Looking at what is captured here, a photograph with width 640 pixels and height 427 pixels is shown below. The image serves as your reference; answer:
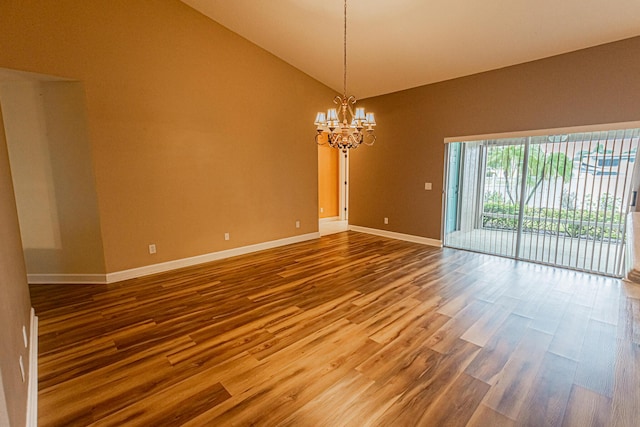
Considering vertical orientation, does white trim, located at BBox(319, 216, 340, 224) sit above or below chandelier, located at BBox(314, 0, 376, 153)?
below

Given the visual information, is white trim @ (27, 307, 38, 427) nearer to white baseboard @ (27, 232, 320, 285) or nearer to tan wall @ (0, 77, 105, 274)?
white baseboard @ (27, 232, 320, 285)

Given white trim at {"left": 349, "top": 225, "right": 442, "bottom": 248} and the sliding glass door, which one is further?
white trim at {"left": 349, "top": 225, "right": 442, "bottom": 248}

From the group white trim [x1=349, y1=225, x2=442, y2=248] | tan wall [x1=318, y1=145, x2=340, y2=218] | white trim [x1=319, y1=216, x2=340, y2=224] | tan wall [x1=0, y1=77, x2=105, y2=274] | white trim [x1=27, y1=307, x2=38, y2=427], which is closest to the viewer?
white trim [x1=27, y1=307, x2=38, y2=427]

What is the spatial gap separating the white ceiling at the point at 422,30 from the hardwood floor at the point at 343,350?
2.96 meters

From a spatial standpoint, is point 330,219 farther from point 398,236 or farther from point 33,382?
point 33,382

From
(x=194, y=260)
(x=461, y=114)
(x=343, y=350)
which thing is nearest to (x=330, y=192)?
(x=461, y=114)

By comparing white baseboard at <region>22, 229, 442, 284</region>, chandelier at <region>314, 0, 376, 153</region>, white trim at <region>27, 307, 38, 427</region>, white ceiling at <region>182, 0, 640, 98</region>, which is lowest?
white trim at <region>27, 307, 38, 427</region>

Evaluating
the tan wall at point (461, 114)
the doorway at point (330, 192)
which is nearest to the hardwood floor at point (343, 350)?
the tan wall at point (461, 114)

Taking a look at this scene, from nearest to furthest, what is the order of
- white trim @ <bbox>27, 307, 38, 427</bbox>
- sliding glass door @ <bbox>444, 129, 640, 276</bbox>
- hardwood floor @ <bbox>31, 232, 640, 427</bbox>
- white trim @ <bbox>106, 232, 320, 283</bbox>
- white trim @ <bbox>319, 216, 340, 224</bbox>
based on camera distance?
white trim @ <bbox>27, 307, 38, 427</bbox> < hardwood floor @ <bbox>31, 232, 640, 427</bbox> < sliding glass door @ <bbox>444, 129, 640, 276</bbox> < white trim @ <bbox>106, 232, 320, 283</bbox> < white trim @ <bbox>319, 216, 340, 224</bbox>

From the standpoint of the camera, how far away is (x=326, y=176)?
823 cm

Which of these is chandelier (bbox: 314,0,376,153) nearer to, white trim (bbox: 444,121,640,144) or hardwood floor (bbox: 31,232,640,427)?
hardwood floor (bbox: 31,232,640,427)

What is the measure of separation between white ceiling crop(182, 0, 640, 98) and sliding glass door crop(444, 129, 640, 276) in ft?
4.07

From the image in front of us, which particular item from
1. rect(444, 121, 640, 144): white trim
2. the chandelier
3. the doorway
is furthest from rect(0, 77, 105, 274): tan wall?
rect(444, 121, 640, 144): white trim

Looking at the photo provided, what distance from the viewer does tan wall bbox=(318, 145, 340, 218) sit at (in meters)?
8.09
